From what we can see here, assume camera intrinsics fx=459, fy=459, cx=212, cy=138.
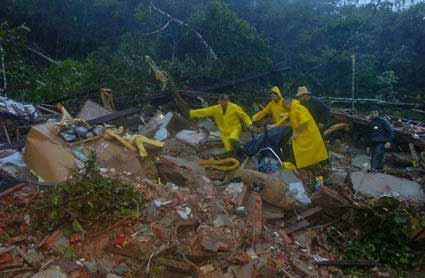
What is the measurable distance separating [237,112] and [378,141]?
2757 mm

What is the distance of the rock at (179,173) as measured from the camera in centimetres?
644

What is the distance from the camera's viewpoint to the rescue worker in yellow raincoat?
302 inches

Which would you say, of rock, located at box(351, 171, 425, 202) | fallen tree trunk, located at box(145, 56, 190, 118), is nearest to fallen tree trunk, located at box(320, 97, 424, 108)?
fallen tree trunk, located at box(145, 56, 190, 118)

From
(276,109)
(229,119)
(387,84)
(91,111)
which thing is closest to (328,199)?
(229,119)

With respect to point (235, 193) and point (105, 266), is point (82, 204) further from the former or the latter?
point (235, 193)

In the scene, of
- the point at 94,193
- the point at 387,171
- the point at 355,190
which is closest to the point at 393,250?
the point at 355,190

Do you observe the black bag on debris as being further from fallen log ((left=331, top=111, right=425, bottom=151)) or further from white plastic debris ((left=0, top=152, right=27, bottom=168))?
white plastic debris ((left=0, top=152, right=27, bottom=168))

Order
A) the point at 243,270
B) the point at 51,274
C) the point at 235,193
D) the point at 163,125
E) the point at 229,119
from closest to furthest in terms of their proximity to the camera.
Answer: the point at 51,274 → the point at 243,270 → the point at 235,193 → the point at 229,119 → the point at 163,125

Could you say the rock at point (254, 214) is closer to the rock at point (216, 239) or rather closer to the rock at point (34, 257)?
the rock at point (216, 239)

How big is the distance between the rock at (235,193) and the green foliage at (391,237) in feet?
5.05

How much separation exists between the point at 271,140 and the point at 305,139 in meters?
0.57

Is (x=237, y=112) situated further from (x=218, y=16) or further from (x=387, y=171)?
(x=218, y=16)

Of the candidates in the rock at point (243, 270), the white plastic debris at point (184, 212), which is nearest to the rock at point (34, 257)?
the white plastic debris at point (184, 212)

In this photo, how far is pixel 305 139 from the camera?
7.70m
